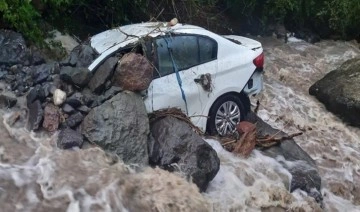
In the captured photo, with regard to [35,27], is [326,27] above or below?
below

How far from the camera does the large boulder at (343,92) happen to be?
10.1 meters

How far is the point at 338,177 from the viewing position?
830cm

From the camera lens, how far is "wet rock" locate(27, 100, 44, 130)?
263 inches

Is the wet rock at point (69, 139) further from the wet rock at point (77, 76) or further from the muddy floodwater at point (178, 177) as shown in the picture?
the wet rock at point (77, 76)

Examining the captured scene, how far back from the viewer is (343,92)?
1041 cm

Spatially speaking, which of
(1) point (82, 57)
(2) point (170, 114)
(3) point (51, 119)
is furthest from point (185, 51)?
(3) point (51, 119)

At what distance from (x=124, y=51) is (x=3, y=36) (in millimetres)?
2057

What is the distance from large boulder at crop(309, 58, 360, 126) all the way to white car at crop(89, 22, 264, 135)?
8.72ft

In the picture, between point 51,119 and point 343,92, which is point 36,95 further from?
point 343,92

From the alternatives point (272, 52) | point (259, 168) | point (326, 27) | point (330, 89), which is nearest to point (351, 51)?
point (326, 27)

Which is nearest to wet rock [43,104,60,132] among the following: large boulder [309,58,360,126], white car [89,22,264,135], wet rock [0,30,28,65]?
white car [89,22,264,135]

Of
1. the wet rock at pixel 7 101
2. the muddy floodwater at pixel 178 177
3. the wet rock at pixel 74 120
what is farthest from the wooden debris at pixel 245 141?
the wet rock at pixel 7 101

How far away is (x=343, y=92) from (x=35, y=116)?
6126 mm

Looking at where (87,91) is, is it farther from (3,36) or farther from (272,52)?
(272,52)
